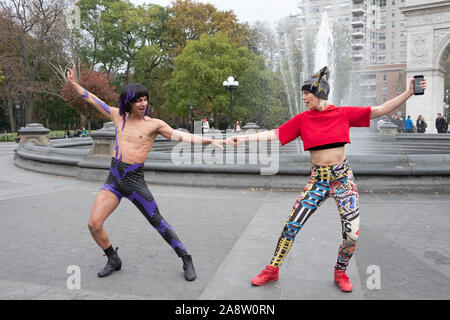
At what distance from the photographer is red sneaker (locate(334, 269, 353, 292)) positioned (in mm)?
3547

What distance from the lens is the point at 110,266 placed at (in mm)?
4016

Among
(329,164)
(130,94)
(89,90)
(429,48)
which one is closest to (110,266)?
(130,94)

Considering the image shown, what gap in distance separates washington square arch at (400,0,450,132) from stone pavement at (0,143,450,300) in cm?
2516

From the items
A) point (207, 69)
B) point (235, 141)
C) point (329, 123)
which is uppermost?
point (207, 69)

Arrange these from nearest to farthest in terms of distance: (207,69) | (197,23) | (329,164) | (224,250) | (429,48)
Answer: (329,164) < (224,250) < (429,48) < (207,69) < (197,23)

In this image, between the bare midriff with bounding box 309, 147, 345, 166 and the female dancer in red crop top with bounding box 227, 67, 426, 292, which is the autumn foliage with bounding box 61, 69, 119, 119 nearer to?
the female dancer in red crop top with bounding box 227, 67, 426, 292

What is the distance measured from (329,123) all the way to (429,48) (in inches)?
1249

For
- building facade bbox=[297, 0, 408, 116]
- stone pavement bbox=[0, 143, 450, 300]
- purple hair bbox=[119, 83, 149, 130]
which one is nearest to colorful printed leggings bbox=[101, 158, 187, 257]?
purple hair bbox=[119, 83, 149, 130]

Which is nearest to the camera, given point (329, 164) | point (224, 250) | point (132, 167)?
point (329, 164)

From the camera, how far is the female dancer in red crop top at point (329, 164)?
3523 millimetres

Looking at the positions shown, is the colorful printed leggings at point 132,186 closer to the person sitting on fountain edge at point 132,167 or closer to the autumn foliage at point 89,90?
the person sitting on fountain edge at point 132,167

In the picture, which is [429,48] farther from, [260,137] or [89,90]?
[260,137]
